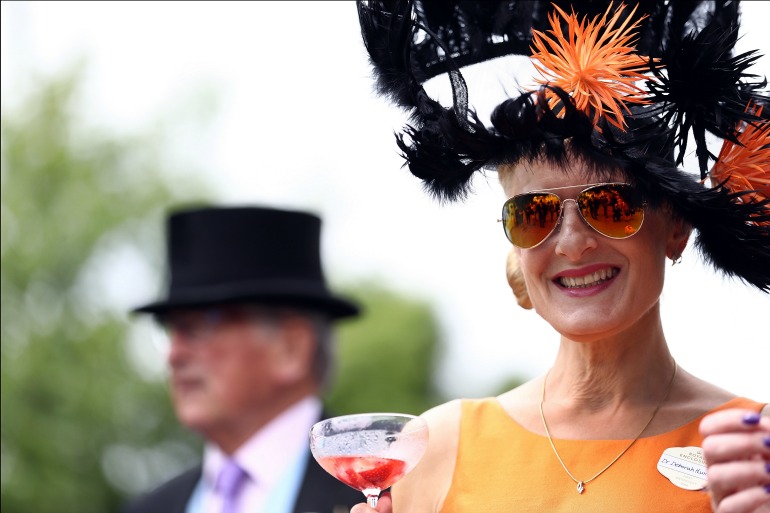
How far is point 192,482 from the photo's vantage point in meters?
5.96

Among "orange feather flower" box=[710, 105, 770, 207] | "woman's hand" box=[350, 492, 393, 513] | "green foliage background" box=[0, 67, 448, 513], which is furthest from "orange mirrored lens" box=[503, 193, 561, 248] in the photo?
"green foliage background" box=[0, 67, 448, 513]

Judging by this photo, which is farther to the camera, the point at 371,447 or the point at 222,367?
the point at 222,367

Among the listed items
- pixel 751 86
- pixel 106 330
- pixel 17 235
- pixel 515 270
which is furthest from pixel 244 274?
pixel 17 235

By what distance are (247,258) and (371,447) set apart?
316 centimetres

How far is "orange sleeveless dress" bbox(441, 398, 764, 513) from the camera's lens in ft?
10.1

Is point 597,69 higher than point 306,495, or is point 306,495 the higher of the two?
point 597,69

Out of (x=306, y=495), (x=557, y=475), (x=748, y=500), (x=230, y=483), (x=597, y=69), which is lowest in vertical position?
(x=230, y=483)

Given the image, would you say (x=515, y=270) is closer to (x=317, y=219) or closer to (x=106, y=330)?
(x=317, y=219)

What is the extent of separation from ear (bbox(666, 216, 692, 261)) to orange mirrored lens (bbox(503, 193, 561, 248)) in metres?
0.34

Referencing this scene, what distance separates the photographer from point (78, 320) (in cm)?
1909

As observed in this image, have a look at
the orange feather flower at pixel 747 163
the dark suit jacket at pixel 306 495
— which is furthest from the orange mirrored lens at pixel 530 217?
the dark suit jacket at pixel 306 495

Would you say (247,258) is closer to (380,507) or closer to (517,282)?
(517,282)

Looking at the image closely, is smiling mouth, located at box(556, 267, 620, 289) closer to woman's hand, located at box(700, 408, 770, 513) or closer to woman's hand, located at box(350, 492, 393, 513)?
woman's hand, located at box(700, 408, 770, 513)

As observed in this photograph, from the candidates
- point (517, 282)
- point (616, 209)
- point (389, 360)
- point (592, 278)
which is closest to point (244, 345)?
point (517, 282)
